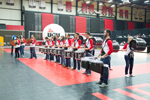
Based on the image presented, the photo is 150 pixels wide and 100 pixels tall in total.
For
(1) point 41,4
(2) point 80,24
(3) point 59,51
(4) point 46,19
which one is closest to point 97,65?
(3) point 59,51

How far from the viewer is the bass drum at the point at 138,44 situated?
473 cm

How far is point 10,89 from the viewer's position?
402 centimetres

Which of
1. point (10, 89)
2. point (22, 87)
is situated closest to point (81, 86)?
point (22, 87)

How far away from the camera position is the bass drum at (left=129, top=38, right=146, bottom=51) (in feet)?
15.5

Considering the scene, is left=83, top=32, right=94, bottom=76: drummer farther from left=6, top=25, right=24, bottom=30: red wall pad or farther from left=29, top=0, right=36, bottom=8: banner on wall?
left=29, top=0, right=36, bottom=8: banner on wall

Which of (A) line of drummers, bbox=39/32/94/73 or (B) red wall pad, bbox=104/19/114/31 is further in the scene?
(B) red wall pad, bbox=104/19/114/31

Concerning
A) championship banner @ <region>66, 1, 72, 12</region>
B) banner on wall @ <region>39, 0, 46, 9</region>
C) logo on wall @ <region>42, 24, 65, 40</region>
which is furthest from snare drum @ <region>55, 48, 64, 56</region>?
championship banner @ <region>66, 1, 72, 12</region>

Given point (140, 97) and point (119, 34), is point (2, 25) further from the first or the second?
point (140, 97)

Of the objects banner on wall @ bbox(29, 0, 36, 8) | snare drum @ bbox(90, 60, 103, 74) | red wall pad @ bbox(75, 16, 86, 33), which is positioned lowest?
snare drum @ bbox(90, 60, 103, 74)

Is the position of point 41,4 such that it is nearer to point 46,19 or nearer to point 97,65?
point 46,19

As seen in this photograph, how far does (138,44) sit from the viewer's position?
4.77 metres

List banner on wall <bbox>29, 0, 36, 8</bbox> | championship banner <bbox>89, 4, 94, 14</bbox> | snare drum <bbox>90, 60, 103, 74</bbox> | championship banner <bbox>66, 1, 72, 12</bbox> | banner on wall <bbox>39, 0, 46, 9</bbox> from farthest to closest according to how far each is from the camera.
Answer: championship banner <bbox>89, 4, 94, 14</bbox>, championship banner <bbox>66, 1, 72, 12</bbox>, banner on wall <bbox>39, 0, 46, 9</bbox>, banner on wall <bbox>29, 0, 36, 8</bbox>, snare drum <bbox>90, 60, 103, 74</bbox>

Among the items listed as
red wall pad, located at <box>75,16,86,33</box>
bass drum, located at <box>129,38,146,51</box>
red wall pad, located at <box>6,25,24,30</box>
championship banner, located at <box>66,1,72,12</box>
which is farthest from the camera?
championship banner, located at <box>66,1,72,12</box>

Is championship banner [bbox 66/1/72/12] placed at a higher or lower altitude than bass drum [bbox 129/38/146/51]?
higher
